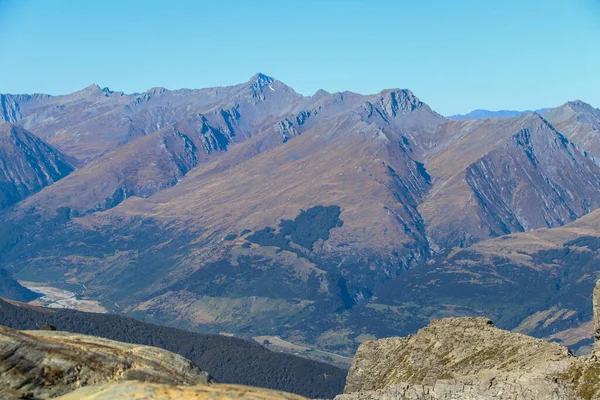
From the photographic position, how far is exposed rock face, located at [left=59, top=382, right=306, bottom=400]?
65.9 metres

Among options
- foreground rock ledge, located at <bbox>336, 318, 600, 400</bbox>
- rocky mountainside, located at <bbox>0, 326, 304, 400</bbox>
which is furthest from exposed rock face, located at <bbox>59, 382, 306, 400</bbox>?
foreground rock ledge, located at <bbox>336, 318, 600, 400</bbox>

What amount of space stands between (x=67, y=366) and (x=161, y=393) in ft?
63.8

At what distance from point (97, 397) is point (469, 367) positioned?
108ft

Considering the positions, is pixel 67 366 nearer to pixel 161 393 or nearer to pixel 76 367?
pixel 76 367

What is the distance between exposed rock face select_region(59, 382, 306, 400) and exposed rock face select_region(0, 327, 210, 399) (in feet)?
35.5

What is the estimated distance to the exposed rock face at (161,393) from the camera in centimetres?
6594

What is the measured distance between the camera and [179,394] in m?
66.6

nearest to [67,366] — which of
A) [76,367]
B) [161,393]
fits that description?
[76,367]

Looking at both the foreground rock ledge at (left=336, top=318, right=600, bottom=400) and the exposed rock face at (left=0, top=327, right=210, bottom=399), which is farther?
the exposed rock face at (left=0, top=327, right=210, bottom=399)

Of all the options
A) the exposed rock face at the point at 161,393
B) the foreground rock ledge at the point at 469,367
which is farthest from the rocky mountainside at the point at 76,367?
the foreground rock ledge at the point at 469,367

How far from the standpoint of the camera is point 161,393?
66.4 metres

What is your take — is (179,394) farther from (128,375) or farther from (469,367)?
(469,367)

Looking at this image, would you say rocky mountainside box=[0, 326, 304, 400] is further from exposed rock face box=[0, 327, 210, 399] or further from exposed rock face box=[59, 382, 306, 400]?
exposed rock face box=[59, 382, 306, 400]

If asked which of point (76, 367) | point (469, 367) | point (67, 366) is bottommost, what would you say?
point (469, 367)
